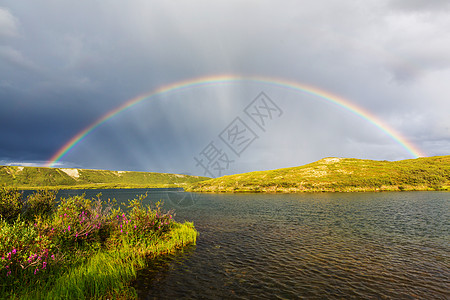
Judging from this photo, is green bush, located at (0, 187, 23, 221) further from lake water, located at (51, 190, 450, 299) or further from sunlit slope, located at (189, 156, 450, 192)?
sunlit slope, located at (189, 156, 450, 192)

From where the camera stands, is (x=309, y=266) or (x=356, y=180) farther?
(x=356, y=180)

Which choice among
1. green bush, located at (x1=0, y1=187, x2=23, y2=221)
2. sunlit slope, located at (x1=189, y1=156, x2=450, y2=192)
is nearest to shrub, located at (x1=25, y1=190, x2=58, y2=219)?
green bush, located at (x1=0, y1=187, x2=23, y2=221)

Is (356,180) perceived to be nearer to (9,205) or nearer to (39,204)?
(39,204)

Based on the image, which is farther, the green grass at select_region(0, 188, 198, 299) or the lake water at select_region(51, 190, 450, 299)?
the lake water at select_region(51, 190, 450, 299)

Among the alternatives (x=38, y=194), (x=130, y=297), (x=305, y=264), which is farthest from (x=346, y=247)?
(x=38, y=194)

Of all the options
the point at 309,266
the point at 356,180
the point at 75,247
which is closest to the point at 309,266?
the point at 309,266

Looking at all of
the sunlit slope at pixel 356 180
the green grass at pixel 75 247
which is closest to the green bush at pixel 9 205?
the green grass at pixel 75 247

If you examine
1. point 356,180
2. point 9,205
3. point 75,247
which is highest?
point 9,205

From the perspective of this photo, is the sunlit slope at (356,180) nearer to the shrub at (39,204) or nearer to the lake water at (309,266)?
the lake water at (309,266)

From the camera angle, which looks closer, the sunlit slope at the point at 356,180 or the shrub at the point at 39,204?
the shrub at the point at 39,204

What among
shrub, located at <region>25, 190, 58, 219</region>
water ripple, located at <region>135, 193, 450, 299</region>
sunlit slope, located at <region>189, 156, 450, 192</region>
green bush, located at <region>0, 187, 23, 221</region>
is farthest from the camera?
sunlit slope, located at <region>189, 156, 450, 192</region>

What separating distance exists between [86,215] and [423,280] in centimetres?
2666

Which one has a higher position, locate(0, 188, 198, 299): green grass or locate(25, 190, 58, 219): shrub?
locate(25, 190, 58, 219): shrub

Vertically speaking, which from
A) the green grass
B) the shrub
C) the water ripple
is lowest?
the water ripple
